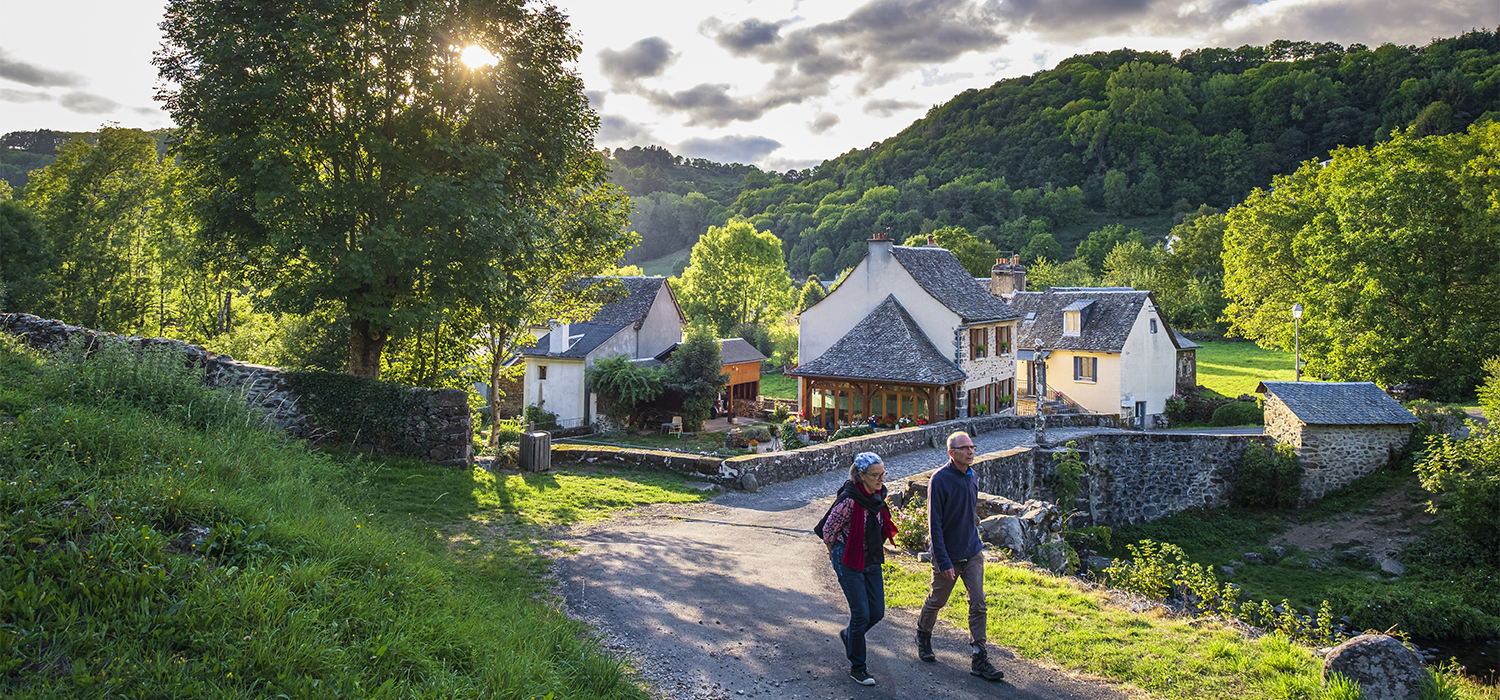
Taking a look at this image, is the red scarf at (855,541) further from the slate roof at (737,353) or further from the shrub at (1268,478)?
the slate roof at (737,353)

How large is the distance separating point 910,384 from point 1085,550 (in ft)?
41.8

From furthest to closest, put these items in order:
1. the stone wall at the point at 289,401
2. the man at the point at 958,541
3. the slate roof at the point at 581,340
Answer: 1. the slate roof at the point at 581,340
2. the stone wall at the point at 289,401
3. the man at the point at 958,541

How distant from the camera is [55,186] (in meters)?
33.7

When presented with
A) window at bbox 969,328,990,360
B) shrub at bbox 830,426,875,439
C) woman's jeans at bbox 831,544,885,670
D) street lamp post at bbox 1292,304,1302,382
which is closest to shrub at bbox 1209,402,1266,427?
street lamp post at bbox 1292,304,1302,382

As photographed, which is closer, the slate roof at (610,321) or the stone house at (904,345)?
the stone house at (904,345)

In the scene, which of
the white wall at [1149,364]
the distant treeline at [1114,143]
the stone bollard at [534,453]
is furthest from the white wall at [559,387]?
the distant treeline at [1114,143]

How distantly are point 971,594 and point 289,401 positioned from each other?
12060mm

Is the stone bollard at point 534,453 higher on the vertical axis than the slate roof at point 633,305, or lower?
lower

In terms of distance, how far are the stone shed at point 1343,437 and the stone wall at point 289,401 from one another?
24258mm

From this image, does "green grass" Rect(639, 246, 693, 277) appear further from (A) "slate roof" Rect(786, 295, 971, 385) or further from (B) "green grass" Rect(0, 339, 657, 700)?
(B) "green grass" Rect(0, 339, 657, 700)

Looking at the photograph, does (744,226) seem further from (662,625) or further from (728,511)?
(662,625)

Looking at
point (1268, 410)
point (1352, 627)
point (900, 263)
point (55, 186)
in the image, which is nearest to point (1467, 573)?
point (1352, 627)

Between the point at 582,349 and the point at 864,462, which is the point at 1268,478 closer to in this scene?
the point at 864,462

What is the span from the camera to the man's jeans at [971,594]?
252 inches
